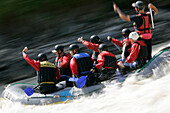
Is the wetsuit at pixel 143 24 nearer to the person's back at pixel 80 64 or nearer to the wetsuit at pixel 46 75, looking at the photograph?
the person's back at pixel 80 64

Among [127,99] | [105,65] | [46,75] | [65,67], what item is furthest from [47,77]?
[127,99]

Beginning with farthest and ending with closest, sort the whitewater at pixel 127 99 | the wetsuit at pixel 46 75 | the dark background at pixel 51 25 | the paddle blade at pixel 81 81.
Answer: the dark background at pixel 51 25
the wetsuit at pixel 46 75
the paddle blade at pixel 81 81
the whitewater at pixel 127 99

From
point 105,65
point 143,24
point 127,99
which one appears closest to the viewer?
point 127,99

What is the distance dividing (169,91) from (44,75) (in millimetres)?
2722

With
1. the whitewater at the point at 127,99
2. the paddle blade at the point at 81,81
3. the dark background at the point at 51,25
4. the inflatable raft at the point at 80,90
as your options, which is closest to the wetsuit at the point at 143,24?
the inflatable raft at the point at 80,90

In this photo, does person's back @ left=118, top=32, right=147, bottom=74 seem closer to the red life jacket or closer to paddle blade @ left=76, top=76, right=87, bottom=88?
the red life jacket

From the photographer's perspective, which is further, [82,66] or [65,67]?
[65,67]

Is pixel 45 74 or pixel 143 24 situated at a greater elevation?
pixel 143 24

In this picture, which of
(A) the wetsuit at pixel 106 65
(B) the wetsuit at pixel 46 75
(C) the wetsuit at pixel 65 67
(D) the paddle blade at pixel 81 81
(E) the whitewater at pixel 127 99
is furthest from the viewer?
(C) the wetsuit at pixel 65 67

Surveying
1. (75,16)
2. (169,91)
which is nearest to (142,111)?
(169,91)

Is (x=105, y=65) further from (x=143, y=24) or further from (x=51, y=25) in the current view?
(x=51, y=25)

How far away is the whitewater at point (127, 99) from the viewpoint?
5.45 m

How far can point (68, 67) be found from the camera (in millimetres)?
6992

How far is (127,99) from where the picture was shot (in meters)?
5.82
